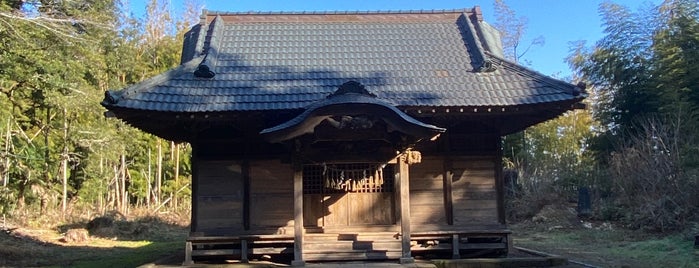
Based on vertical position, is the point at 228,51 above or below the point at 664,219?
above

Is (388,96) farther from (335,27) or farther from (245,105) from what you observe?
(335,27)

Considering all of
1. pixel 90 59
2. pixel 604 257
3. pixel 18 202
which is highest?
pixel 90 59

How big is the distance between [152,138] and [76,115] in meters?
4.12

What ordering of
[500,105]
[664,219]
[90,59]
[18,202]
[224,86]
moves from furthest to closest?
[18,202] → [90,59] → [664,219] → [224,86] → [500,105]

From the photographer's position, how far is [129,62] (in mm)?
18203

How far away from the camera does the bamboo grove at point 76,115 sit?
→ 43.3 ft

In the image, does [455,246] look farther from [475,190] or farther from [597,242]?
[597,242]

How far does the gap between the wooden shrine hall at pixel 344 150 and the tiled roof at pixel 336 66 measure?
36mm

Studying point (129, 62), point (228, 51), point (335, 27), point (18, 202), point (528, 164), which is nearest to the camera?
point (228, 51)

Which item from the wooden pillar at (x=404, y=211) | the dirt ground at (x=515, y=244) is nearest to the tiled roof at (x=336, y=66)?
the wooden pillar at (x=404, y=211)

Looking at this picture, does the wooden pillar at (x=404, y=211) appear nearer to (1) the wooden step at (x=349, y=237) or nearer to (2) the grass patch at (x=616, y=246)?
(1) the wooden step at (x=349, y=237)

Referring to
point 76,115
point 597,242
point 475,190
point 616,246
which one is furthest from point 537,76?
point 76,115

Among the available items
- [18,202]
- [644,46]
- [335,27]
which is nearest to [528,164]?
[644,46]

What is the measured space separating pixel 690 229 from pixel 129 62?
54.6 feet
